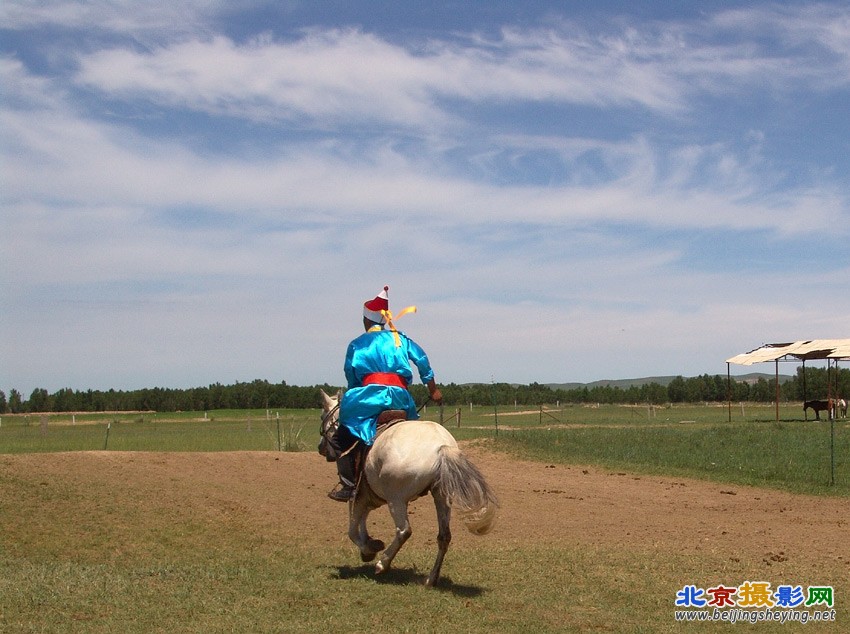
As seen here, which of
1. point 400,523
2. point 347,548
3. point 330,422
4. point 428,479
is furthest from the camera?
point 347,548

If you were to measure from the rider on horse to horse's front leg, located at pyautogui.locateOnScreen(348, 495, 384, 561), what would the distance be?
0.14 meters

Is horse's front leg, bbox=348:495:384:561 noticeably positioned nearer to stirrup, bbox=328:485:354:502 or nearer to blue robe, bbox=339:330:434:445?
stirrup, bbox=328:485:354:502

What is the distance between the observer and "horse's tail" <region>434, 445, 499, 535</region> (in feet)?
24.2

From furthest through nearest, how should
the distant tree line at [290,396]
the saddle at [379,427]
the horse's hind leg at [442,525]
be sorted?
the distant tree line at [290,396] < the saddle at [379,427] < the horse's hind leg at [442,525]

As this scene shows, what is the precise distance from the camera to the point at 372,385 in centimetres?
838

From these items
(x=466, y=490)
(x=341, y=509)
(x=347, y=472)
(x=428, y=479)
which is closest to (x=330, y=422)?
(x=347, y=472)

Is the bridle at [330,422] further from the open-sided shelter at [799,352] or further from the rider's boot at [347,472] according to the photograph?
the open-sided shelter at [799,352]

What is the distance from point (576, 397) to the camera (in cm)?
9662

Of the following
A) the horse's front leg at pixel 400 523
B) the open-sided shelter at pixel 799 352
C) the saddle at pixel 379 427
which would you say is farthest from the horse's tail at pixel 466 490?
the open-sided shelter at pixel 799 352

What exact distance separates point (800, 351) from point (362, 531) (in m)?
36.2

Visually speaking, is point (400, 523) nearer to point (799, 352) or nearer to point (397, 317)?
point (397, 317)

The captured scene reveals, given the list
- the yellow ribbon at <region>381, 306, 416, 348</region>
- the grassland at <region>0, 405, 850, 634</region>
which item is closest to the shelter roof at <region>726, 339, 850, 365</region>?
the grassland at <region>0, 405, 850, 634</region>

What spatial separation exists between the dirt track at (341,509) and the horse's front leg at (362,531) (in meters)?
2.45

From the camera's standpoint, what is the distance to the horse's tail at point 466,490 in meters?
7.38
